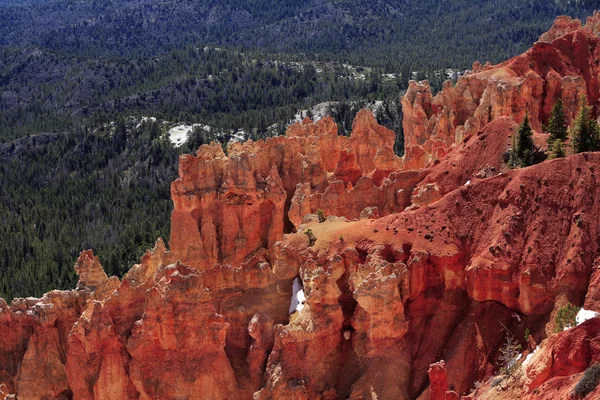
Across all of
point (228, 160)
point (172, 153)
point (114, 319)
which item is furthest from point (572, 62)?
point (172, 153)

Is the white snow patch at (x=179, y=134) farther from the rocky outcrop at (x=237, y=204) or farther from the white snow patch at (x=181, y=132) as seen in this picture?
the rocky outcrop at (x=237, y=204)

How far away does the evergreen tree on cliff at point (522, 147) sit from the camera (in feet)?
167

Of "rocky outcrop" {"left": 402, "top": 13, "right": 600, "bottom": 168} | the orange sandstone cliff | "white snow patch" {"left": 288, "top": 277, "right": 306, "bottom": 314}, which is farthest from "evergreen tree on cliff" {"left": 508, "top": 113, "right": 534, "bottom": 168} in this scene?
"white snow patch" {"left": 288, "top": 277, "right": 306, "bottom": 314}

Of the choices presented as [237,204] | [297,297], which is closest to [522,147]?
[297,297]

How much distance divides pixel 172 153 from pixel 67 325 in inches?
4623

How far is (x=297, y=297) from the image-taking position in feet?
147

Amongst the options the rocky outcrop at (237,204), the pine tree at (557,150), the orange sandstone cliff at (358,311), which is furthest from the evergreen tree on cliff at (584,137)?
the rocky outcrop at (237,204)

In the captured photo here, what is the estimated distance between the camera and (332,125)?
78375 millimetres

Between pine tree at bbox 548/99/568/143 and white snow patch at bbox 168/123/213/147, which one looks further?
white snow patch at bbox 168/123/213/147

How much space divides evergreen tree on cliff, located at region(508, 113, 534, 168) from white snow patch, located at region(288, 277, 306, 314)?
590 inches

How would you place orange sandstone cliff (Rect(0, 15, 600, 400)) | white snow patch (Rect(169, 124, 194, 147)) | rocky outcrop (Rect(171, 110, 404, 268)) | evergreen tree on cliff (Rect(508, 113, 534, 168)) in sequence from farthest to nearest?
white snow patch (Rect(169, 124, 194, 147)) < rocky outcrop (Rect(171, 110, 404, 268)) < evergreen tree on cliff (Rect(508, 113, 534, 168)) < orange sandstone cliff (Rect(0, 15, 600, 400))

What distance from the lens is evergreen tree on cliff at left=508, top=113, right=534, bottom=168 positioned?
51.0 m

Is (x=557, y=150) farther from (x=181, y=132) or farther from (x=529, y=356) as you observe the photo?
(x=181, y=132)

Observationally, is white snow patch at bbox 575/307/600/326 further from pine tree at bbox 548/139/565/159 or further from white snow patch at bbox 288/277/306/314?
white snow patch at bbox 288/277/306/314
